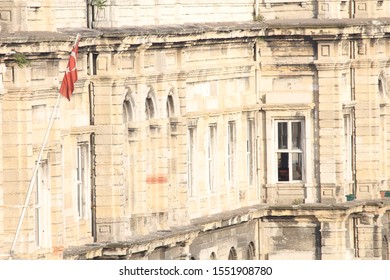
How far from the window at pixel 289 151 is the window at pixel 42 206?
1825 centimetres

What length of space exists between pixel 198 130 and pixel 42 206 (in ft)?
40.4

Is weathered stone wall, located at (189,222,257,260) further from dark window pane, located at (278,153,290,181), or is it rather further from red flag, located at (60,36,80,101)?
red flag, located at (60,36,80,101)

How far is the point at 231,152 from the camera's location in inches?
3098

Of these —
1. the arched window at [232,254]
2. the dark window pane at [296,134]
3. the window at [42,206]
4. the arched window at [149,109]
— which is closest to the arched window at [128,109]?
the arched window at [149,109]

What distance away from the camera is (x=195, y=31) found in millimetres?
73312

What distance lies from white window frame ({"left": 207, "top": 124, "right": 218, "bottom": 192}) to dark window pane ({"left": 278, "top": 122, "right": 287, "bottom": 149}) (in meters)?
4.59

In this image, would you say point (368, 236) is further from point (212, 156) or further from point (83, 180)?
point (83, 180)

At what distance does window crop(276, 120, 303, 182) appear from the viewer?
268 ft

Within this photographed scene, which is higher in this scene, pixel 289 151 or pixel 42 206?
pixel 289 151

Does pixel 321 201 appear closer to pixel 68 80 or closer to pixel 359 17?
pixel 359 17

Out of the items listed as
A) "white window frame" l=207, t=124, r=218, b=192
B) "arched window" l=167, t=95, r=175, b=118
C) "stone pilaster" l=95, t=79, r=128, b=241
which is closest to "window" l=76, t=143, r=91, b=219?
"stone pilaster" l=95, t=79, r=128, b=241

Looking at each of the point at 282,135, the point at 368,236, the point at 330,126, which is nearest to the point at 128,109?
the point at 282,135

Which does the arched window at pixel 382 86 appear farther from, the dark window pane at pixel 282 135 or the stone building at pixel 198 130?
the dark window pane at pixel 282 135
